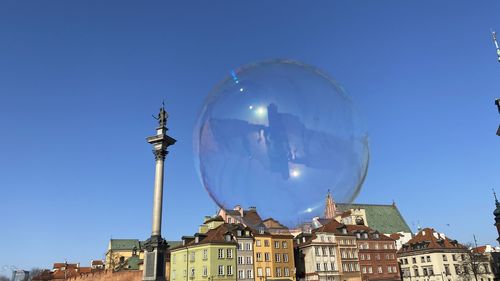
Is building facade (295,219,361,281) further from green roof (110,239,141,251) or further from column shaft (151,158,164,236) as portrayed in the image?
green roof (110,239,141,251)

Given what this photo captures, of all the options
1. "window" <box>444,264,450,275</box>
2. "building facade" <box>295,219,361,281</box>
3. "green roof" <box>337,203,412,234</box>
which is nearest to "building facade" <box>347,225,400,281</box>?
Answer: "building facade" <box>295,219,361,281</box>

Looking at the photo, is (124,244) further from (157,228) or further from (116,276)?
(157,228)

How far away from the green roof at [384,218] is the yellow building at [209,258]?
156ft

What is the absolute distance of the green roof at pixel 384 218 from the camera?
11006 centimetres

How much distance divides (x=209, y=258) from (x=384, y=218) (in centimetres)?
6415

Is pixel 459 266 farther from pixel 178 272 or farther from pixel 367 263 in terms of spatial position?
pixel 178 272

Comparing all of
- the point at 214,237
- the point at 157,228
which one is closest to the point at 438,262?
the point at 214,237

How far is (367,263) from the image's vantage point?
81250mm

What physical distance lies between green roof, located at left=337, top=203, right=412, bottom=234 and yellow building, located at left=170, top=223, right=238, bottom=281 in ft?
156

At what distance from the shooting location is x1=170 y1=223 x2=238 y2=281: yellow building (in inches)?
2672

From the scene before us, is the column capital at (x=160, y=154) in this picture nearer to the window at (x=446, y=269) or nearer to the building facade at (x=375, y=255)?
the building facade at (x=375, y=255)

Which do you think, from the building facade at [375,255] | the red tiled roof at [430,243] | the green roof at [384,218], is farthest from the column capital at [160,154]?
the green roof at [384,218]

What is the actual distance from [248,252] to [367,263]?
25.4 meters

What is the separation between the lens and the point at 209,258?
67.8 meters
